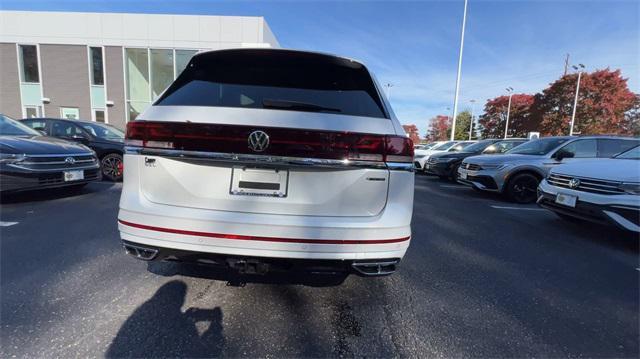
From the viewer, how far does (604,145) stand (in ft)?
21.0

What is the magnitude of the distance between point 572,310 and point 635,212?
82.1 inches

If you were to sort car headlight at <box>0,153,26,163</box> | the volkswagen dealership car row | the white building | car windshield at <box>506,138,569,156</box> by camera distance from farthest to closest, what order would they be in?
the white building
car windshield at <box>506,138,569,156</box>
car headlight at <box>0,153,26,163</box>
the volkswagen dealership car row

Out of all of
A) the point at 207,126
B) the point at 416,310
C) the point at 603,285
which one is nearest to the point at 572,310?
the point at 603,285

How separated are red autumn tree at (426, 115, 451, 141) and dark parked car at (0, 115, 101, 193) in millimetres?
72580

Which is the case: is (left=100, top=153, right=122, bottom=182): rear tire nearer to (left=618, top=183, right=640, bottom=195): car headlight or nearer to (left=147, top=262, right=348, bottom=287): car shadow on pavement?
(left=147, top=262, right=348, bottom=287): car shadow on pavement

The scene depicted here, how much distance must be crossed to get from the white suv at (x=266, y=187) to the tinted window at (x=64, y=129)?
7.28m

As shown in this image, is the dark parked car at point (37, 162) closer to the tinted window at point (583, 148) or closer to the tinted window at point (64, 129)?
the tinted window at point (64, 129)

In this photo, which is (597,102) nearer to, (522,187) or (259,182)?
(522,187)

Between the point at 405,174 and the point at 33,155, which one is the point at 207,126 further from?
the point at 33,155

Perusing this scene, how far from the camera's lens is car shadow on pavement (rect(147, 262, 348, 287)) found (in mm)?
2244

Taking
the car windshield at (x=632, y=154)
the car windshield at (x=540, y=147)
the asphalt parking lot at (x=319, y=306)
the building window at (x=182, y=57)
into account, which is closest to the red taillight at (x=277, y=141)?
the asphalt parking lot at (x=319, y=306)

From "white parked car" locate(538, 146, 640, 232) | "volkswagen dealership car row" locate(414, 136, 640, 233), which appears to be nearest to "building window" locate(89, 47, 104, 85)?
"volkswagen dealership car row" locate(414, 136, 640, 233)

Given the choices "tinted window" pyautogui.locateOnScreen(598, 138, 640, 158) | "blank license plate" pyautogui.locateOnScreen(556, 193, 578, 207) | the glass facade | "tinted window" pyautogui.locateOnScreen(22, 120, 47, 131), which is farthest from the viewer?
the glass facade

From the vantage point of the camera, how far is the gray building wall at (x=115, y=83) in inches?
725
